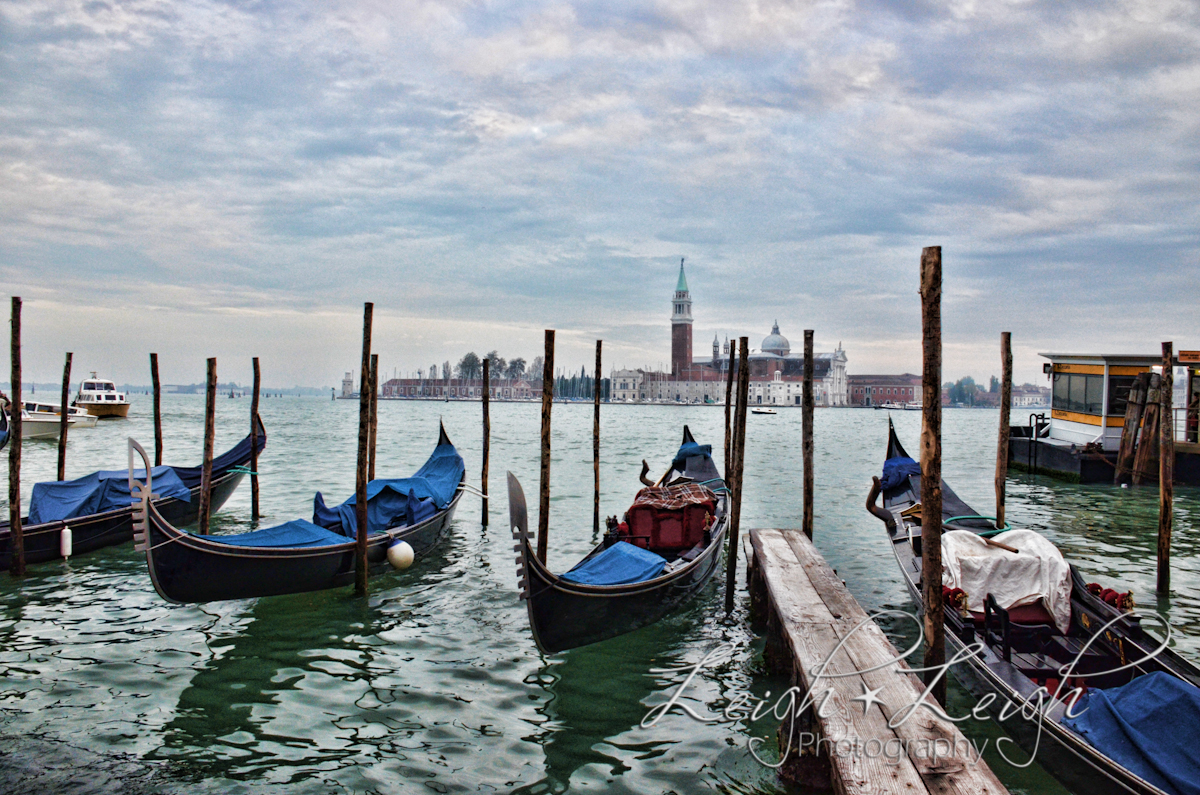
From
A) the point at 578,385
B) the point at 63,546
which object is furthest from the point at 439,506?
the point at 578,385

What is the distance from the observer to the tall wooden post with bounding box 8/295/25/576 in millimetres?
6891

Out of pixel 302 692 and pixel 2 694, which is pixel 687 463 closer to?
pixel 302 692

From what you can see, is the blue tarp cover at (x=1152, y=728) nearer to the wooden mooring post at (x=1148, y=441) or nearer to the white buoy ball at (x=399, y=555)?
the white buoy ball at (x=399, y=555)

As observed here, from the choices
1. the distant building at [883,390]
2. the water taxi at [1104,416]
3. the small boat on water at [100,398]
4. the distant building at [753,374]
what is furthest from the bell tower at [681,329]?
the water taxi at [1104,416]

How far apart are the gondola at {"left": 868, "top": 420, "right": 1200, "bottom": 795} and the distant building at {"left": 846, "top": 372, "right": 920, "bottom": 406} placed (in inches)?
3952

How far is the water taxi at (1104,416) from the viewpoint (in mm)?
14219

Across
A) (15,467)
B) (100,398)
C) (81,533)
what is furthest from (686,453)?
(100,398)

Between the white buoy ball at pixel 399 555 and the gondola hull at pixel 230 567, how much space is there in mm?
286

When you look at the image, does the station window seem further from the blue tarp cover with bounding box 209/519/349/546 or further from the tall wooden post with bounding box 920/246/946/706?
the blue tarp cover with bounding box 209/519/349/546

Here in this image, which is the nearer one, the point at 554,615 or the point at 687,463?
the point at 554,615

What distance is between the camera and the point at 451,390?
128 m

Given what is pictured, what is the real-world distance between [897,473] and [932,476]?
5.95 m

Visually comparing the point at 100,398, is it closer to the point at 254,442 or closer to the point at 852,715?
the point at 254,442

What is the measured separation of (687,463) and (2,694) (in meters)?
8.45
